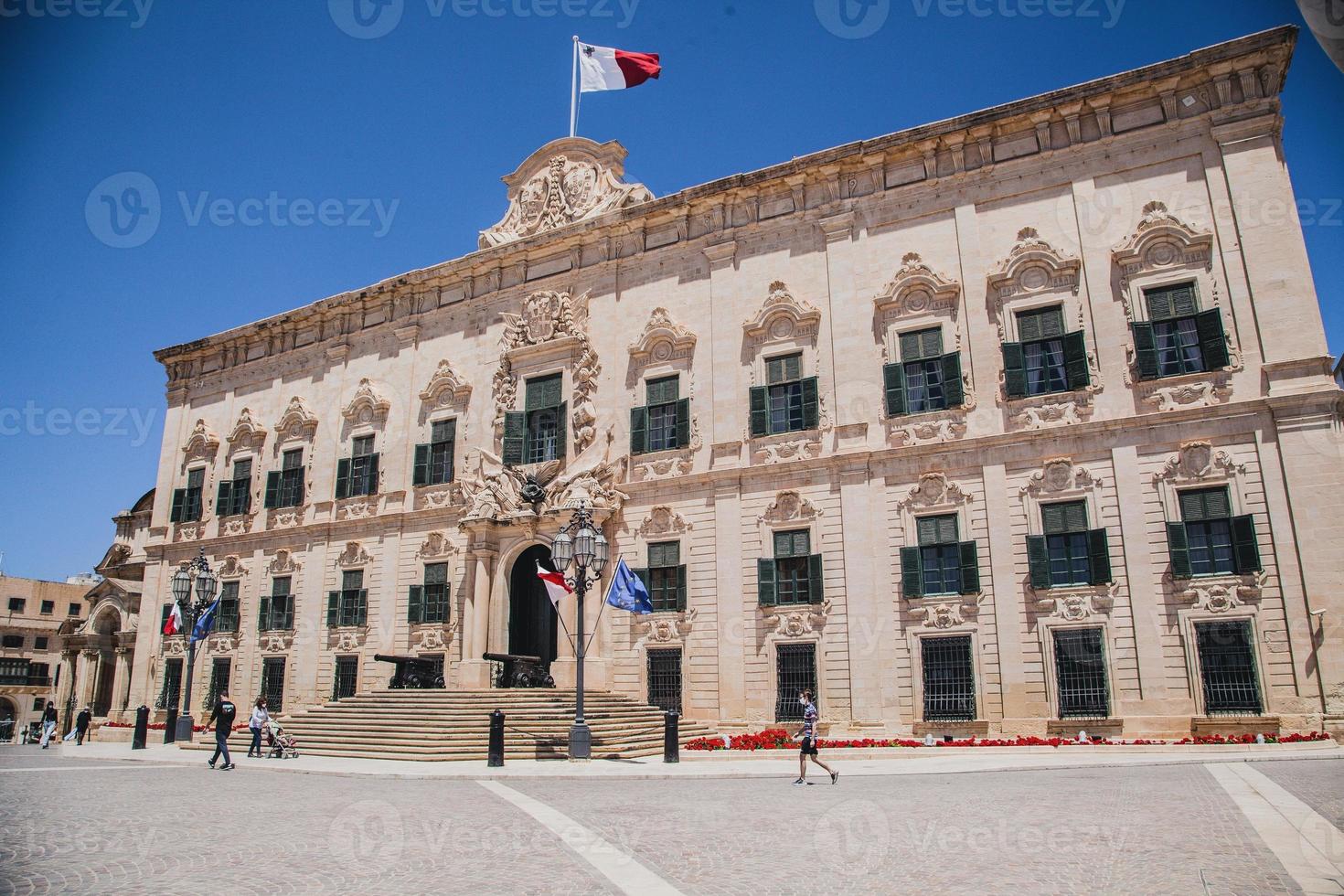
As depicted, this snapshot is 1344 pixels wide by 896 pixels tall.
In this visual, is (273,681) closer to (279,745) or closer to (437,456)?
(437,456)

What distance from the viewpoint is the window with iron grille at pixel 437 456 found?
30.2m

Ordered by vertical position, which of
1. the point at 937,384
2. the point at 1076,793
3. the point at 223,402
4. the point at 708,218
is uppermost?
the point at 708,218

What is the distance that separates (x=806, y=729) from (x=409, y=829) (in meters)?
6.75

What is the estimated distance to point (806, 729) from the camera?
1448 centimetres

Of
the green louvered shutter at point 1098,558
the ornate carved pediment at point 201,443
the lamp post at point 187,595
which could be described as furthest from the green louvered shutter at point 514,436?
the green louvered shutter at point 1098,558

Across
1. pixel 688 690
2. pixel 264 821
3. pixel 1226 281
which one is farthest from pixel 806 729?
pixel 1226 281

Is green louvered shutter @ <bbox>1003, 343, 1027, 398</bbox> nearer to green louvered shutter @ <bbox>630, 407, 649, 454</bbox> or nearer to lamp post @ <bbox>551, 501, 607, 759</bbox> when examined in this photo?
green louvered shutter @ <bbox>630, 407, 649, 454</bbox>

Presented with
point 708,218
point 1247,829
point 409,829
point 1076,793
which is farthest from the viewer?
point 708,218

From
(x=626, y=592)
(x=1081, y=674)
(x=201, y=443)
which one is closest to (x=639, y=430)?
(x=626, y=592)

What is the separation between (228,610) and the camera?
33.8 meters

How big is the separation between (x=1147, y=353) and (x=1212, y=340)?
51.8 inches

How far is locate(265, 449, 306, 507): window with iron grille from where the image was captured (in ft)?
110

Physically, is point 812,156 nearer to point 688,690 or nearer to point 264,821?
point 688,690

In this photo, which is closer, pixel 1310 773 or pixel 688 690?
pixel 1310 773
